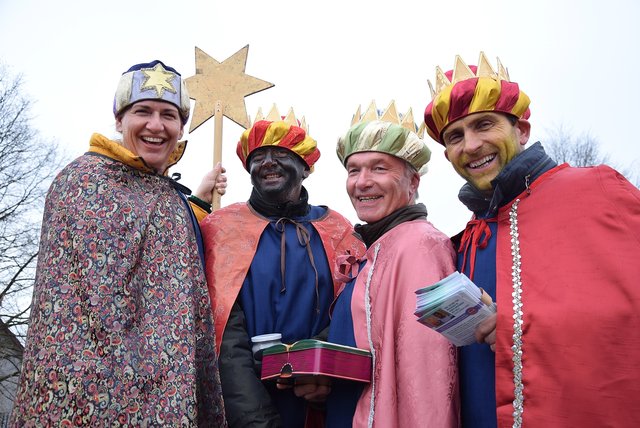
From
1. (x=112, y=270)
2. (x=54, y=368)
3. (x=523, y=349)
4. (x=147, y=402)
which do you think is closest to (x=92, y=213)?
(x=112, y=270)

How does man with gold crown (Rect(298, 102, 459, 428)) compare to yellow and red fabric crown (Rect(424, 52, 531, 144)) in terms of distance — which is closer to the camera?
man with gold crown (Rect(298, 102, 459, 428))

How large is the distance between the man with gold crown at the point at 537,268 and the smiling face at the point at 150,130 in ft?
5.47

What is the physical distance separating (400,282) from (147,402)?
1440mm

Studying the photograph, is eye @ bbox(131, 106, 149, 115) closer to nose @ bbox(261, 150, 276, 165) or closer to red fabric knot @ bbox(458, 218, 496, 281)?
nose @ bbox(261, 150, 276, 165)

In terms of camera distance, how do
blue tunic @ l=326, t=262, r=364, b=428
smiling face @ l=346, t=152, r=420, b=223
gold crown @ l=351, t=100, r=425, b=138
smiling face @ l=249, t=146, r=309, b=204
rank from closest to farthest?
1. blue tunic @ l=326, t=262, r=364, b=428
2. smiling face @ l=346, t=152, r=420, b=223
3. gold crown @ l=351, t=100, r=425, b=138
4. smiling face @ l=249, t=146, r=309, b=204

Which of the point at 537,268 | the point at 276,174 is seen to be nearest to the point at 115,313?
the point at 276,174

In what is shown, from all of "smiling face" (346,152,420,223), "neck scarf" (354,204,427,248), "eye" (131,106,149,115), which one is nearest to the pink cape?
"neck scarf" (354,204,427,248)

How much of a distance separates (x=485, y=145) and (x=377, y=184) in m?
0.88

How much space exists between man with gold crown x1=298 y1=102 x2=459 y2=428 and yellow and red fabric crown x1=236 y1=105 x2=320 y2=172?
23.5 inches

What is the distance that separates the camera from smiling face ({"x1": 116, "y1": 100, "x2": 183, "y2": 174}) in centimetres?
375

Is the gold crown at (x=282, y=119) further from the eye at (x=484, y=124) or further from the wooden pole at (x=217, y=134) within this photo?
the eye at (x=484, y=124)

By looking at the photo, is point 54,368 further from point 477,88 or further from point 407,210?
point 477,88

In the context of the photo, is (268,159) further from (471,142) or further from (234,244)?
(471,142)

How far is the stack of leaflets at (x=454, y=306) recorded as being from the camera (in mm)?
2443
